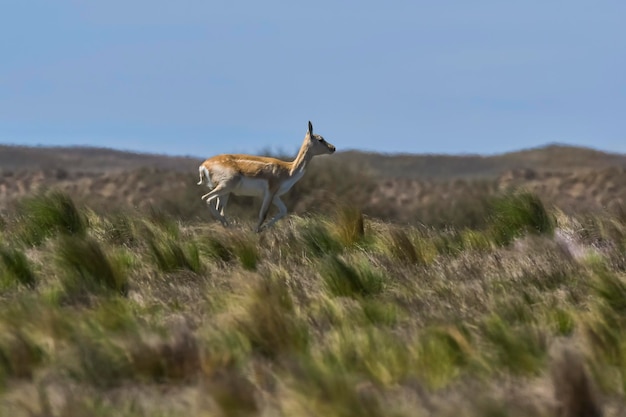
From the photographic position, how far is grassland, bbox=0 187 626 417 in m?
6.33

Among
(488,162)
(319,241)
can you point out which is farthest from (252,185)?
(488,162)

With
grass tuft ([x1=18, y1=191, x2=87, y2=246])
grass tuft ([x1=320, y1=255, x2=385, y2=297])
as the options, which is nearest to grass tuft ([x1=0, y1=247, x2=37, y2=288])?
grass tuft ([x1=320, y1=255, x2=385, y2=297])

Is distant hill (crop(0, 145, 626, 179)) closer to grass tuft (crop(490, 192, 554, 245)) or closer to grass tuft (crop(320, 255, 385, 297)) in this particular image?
grass tuft (crop(490, 192, 554, 245))

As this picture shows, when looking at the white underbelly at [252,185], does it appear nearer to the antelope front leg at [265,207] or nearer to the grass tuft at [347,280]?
the antelope front leg at [265,207]

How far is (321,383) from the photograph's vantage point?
20.6 ft

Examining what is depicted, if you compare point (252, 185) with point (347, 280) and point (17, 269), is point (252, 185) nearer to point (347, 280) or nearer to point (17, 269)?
point (17, 269)

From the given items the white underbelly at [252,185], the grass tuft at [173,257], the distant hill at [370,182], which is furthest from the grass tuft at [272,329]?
the white underbelly at [252,185]

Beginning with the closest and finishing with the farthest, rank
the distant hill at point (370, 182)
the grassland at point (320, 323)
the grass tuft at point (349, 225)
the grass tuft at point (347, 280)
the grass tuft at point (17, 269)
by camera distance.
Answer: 1. the grassland at point (320, 323)
2. the grass tuft at point (347, 280)
3. the grass tuft at point (17, 269)
4. the grass tuft at point (349, 225)
5. the distant hill at point (370, 182)

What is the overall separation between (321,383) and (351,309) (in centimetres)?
276

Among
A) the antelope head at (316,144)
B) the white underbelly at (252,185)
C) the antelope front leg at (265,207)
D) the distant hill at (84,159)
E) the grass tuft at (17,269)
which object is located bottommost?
the distant hill at (84,159)

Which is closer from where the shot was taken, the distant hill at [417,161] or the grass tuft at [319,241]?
the grass tuft at [319,241]

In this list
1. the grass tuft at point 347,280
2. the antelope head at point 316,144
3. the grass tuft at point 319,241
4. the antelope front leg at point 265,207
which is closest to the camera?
the grass tuft at point 347,280

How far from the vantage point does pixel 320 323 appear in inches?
341

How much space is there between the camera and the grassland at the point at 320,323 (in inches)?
249
